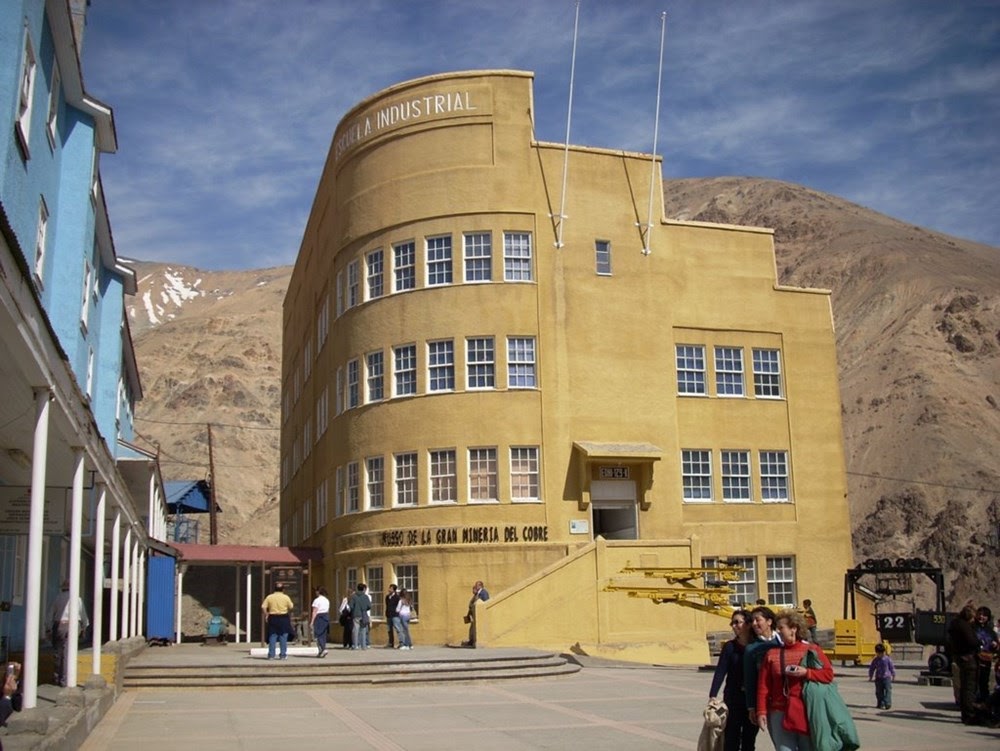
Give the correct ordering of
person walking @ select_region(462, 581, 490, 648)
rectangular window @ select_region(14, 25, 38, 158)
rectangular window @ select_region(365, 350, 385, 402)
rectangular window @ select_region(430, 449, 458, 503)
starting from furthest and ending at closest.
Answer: rectangular window @ select_region(365, 350, 385, 402)
rectangular window @ select_region(430, 449, 458, 503)
person walking @ select_region(462, 581, 490, 648)
rectangular window @ select_region(14, 25, 38, 158)

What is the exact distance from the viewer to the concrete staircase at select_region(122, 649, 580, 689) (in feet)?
69.7

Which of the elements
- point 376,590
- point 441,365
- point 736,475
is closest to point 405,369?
point 441,365

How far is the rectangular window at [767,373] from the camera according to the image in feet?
125

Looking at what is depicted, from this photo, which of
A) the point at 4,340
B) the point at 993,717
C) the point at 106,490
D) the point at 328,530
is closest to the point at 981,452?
the point at 328,530

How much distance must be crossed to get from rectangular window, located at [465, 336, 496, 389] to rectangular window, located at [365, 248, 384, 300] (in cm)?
401

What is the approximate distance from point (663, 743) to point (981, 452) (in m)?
77.5

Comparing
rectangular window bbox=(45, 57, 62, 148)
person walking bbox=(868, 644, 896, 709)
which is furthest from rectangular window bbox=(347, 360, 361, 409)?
person walking bbox=(868, 644, 896, 709)

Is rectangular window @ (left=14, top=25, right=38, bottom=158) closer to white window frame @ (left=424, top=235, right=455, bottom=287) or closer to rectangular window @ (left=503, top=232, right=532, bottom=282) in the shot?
white window frame @ (left=424, top=235, right=455, bottom=287)

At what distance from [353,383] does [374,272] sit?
376cm

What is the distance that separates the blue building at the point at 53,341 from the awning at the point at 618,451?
1331 centimetres

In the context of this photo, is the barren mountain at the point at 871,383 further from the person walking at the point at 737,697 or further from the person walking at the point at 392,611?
the person walking at the point at 737,697

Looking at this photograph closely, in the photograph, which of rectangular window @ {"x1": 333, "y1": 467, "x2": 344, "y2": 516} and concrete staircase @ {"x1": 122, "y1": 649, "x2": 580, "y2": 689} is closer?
concrete staircase @ {"x1": 122, "y1": 649, "x2": 580, "y2": 689}

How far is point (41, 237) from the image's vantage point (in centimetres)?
2094

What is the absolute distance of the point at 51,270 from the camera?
74.1ft
